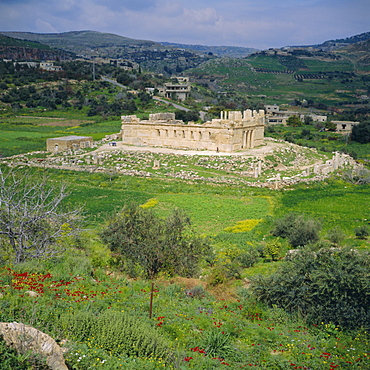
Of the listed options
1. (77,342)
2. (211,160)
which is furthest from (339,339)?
(211,160)

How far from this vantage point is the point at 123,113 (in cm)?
7494

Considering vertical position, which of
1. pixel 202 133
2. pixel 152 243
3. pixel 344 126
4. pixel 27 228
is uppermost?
pixel 344 126

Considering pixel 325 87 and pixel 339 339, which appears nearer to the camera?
pixel 339 339

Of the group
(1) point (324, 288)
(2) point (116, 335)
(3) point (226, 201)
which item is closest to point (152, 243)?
(1) point (324, 288)

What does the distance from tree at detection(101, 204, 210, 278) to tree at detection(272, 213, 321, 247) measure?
578cm

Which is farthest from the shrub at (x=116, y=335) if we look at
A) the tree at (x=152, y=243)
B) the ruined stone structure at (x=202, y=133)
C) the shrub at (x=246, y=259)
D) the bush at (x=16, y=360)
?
the ruined stone structure at (x=202, y=133)

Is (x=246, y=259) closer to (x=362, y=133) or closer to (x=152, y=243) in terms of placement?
(x=152, y=243)

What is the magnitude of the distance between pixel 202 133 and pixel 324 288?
32.6 metres

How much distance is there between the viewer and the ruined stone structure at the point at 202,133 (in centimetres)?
4219

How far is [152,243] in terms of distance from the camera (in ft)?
54.1

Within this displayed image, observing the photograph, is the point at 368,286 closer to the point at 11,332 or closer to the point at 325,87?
the point at 11,332

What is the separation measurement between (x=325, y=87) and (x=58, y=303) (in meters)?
135

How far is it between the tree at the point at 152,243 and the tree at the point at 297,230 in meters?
5.78

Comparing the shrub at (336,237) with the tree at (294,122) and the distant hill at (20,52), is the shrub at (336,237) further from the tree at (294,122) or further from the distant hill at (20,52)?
the distant hill at (20,52)
